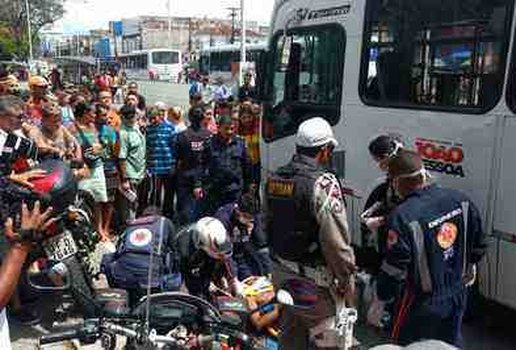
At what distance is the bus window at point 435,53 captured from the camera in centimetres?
502

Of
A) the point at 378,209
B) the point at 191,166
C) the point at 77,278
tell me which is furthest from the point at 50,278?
the point at 191,166

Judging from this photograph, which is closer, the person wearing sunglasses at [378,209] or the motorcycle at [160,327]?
the motorcycle at [160,327]

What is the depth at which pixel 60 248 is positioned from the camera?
4633mm

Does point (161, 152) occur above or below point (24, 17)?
below

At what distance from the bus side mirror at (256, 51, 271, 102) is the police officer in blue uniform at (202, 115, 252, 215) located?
1479 mm

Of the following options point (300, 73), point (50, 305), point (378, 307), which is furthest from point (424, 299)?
point (300, 73)

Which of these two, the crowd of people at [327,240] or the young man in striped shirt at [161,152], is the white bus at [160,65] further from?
the crowd of people at [327,240]

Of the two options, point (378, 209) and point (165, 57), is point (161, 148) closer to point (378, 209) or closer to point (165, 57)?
point (378, 209)

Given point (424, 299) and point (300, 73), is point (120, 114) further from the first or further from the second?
point (424, 299)

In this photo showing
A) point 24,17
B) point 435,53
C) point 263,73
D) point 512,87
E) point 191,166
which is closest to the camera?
point 512,87

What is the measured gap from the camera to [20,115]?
457 cm

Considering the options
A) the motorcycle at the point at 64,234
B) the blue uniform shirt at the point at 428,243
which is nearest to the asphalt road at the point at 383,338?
the motorcycle at the point at 64,234

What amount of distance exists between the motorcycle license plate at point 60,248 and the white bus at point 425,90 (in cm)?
284

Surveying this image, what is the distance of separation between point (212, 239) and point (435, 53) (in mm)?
2662
